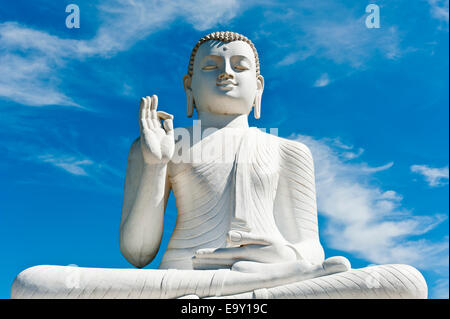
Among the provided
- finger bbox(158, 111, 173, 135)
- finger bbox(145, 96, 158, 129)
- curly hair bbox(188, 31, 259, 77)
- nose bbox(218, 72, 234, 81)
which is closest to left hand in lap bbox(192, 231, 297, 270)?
finger bbox(158, 111, 173, 135)

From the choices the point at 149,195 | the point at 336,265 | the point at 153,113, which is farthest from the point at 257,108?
the point at 336,265

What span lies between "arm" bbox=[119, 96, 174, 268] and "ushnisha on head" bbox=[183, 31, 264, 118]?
805 millimetres

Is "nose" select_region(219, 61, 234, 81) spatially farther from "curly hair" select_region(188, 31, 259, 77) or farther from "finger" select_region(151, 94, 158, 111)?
"finger" select_region(151, 94, 158, 111)

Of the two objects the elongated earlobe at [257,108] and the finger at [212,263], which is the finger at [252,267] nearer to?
the finger at [212,263]

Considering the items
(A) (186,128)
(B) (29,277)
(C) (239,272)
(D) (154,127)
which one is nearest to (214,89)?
(A) (186,128)

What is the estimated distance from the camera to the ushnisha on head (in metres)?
7.09

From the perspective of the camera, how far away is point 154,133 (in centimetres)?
632

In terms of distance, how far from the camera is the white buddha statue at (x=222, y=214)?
17.9ft

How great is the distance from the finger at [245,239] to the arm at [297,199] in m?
0.59

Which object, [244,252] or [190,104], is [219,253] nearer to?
[244,252]

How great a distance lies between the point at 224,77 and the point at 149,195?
1.65 metres

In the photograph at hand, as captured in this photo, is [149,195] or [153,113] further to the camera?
[153,113]

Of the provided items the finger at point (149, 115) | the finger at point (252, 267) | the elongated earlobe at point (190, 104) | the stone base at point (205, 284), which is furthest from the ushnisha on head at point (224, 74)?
the stone base at point (205, 284)

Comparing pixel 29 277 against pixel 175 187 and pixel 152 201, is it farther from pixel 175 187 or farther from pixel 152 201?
pixel 175 187
